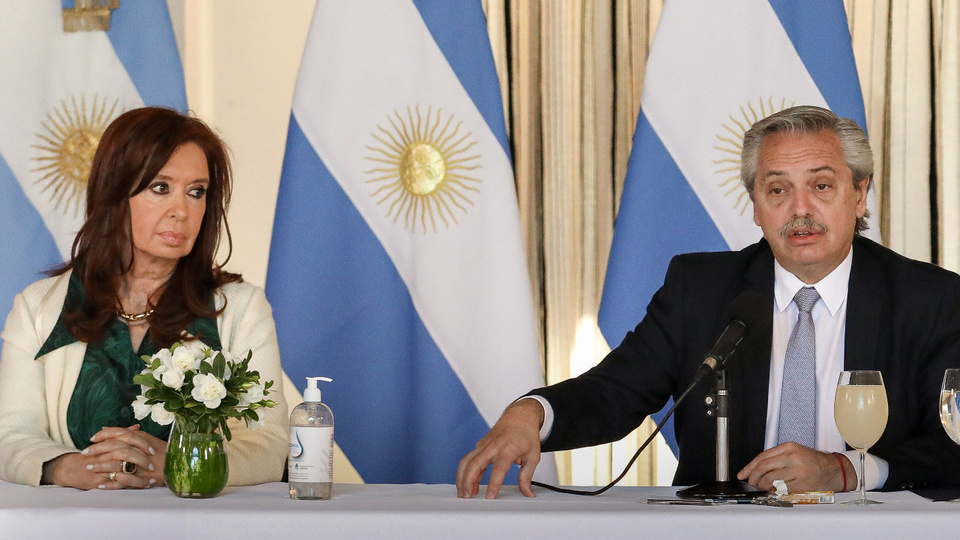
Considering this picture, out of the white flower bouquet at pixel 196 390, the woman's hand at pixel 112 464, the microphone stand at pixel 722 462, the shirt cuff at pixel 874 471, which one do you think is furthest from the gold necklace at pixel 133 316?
the shirt cuff at pixel 874 471

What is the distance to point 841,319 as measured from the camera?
230 centimetres

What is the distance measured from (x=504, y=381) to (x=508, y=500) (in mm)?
1655

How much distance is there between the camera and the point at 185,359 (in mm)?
1647

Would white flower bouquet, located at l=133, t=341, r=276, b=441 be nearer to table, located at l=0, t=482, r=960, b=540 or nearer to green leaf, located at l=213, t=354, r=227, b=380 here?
green leaf, located at l=213, t=354, r=227, b=380

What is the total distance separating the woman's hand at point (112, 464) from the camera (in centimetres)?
178

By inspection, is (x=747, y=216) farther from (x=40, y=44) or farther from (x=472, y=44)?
(x=40, y=44)

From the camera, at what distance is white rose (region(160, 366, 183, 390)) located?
64.0 inches

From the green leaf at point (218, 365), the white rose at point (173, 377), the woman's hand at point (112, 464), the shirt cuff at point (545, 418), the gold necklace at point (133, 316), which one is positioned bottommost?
the woman's hand at point (112, 464)

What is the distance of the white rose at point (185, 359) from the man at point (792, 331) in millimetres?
669

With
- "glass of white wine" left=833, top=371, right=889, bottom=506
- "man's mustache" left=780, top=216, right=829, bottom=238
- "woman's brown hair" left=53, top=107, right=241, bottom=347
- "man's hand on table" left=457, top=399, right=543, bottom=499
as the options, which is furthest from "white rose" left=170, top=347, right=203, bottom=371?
"man's mustache" left=780, top=216, right=829, bottom=238

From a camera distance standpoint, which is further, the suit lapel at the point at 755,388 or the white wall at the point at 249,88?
the white wall at the point at 249,88

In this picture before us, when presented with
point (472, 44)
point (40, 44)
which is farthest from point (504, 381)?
point (40, 44)

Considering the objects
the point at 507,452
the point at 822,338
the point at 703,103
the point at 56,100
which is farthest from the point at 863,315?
the point at 56,100

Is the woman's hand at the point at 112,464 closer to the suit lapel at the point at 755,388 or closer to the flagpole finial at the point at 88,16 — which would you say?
the suit lapel at the point at 755,388
